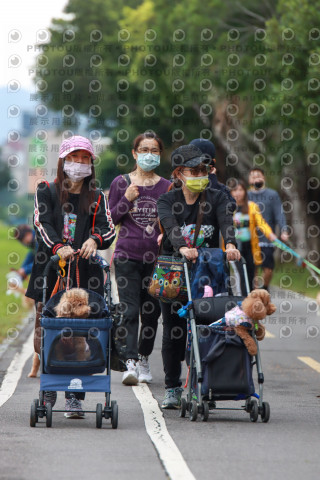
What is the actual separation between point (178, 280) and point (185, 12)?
27.8 metres

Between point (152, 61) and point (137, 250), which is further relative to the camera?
point (152, 61)

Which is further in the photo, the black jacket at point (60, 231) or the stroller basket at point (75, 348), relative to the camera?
the black jacket at point (60, 231)

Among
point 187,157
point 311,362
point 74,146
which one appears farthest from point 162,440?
point 311,362

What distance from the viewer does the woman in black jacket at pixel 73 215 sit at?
848cm

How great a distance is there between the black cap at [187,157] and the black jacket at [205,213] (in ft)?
0.79

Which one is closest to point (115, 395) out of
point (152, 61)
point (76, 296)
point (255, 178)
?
point (76, 296)

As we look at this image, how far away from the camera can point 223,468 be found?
656cm

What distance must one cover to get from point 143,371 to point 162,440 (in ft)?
11.5

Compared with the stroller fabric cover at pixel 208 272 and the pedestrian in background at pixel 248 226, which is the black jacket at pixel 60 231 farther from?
the pedestrian in background at pixel 248 226

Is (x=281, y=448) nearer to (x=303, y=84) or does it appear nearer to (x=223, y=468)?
(x=223, y=468)

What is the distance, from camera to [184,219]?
29.4ft

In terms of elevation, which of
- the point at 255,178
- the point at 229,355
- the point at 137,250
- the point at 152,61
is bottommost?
the point at 229,355

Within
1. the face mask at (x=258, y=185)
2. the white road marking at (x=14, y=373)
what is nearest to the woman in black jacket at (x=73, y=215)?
the white road marking at (x=14, y=373)

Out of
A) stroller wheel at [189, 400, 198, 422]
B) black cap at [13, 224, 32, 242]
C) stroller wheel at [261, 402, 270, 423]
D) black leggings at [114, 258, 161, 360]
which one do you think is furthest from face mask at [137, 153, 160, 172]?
black cap at [13, 224, 32, 242]
